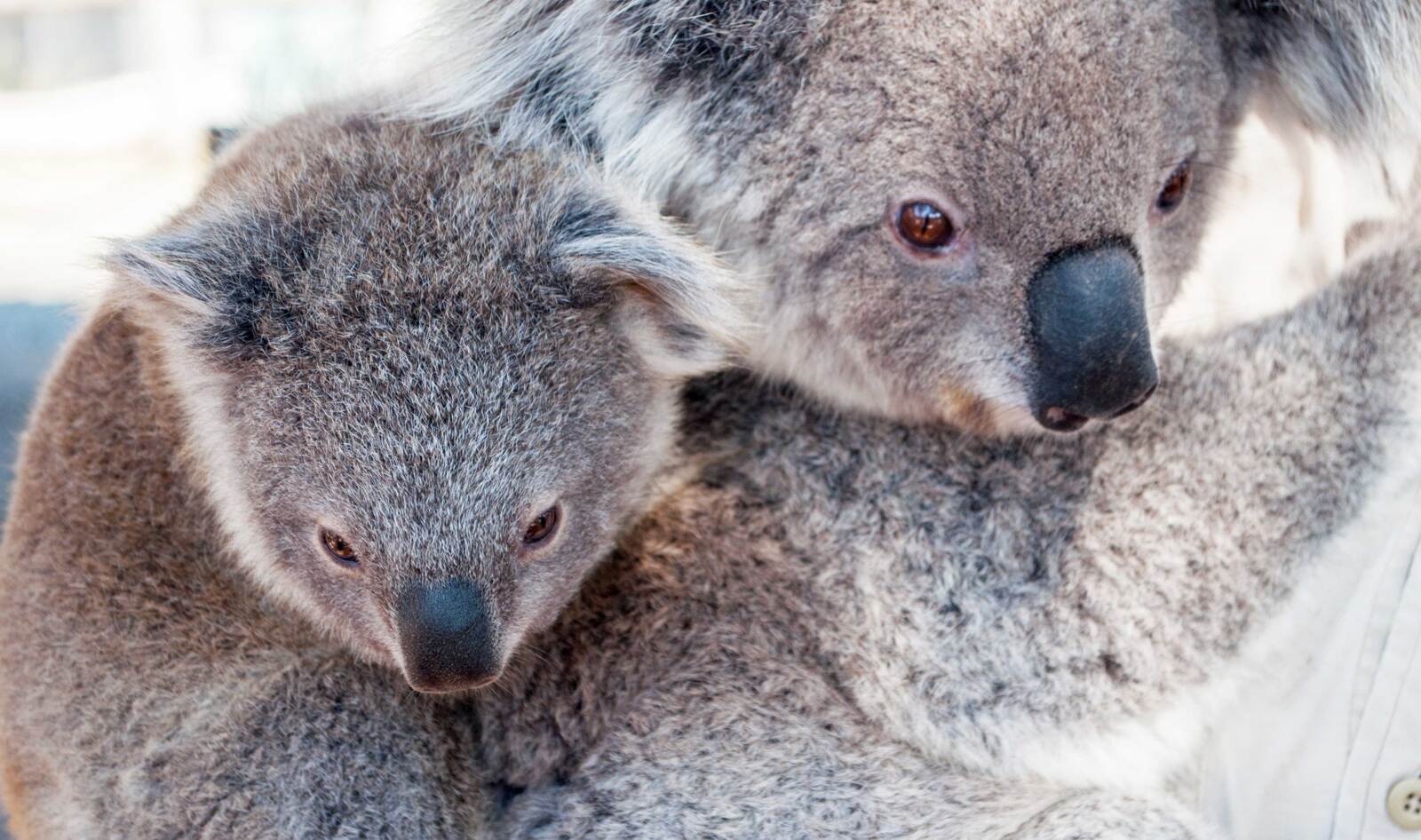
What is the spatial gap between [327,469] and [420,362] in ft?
0.69

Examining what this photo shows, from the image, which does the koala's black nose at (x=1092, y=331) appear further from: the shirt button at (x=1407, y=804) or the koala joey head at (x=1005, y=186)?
the shirt button at (x=1407, y=804)

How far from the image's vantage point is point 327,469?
6.40 feet

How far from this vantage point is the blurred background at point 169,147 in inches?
96.1

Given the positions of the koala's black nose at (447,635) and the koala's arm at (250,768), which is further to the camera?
the koala's arm at (250,768)

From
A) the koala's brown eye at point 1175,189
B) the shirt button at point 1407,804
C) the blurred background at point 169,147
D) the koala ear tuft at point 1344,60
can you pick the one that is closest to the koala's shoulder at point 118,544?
the blurred background at point 169,147

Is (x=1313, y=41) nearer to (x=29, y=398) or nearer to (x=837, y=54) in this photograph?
(x=837, y=54)

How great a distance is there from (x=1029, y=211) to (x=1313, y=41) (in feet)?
2.18

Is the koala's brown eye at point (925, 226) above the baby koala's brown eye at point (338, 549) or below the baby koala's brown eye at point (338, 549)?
above

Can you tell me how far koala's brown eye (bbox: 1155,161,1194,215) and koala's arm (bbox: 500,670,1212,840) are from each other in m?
0.94

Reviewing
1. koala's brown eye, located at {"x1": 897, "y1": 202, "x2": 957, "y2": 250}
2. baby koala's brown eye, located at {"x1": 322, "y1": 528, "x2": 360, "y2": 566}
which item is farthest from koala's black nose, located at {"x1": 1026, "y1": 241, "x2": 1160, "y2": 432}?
baby koala's brown eye, located at {"x1": 322, "y1": 528, "x2": 360, "y2": 566}

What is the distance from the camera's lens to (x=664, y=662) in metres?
2.32

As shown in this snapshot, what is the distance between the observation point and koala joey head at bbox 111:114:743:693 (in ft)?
6.26

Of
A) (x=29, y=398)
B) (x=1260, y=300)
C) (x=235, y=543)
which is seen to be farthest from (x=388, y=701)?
(x=29, y=398)

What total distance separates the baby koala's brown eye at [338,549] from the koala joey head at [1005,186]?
749 mm
